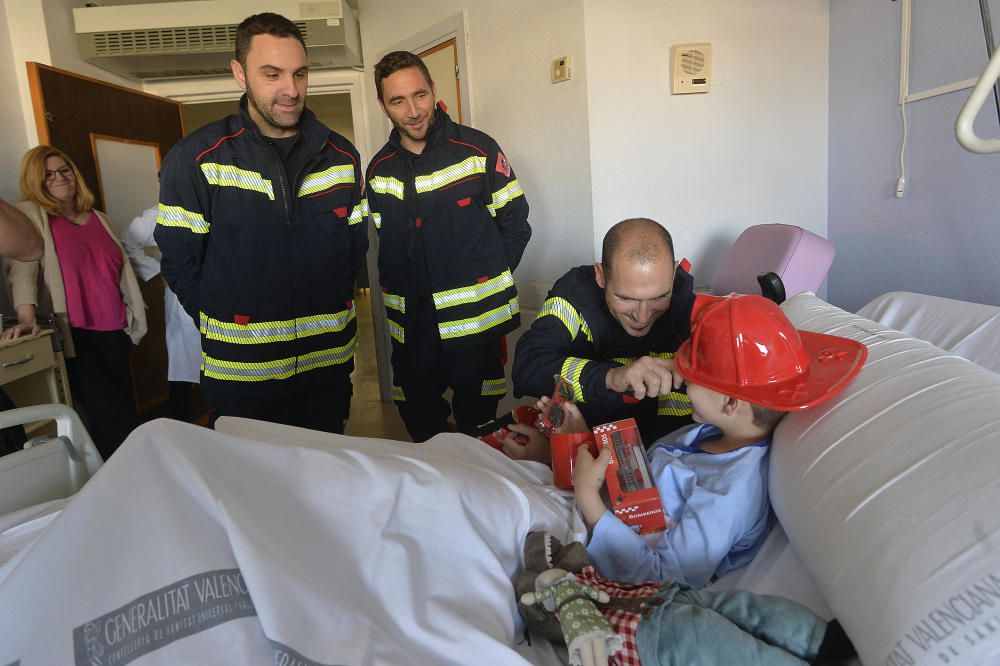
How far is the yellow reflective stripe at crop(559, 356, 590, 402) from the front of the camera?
1.41 metres

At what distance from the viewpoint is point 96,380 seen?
2.75 metres

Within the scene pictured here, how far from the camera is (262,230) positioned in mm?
1793

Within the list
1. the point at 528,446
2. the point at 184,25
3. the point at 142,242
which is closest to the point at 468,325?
the point at 528,446

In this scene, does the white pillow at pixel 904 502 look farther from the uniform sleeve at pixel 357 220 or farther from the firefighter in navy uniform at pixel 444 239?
the uniform sleeve at pixel 357 220

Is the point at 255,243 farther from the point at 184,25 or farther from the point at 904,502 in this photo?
the point at 184,25

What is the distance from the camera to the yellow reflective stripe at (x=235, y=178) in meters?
1.75

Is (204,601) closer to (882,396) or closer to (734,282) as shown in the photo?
(882,396)

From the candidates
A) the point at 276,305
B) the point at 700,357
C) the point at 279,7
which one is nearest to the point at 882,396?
the point at 700,357

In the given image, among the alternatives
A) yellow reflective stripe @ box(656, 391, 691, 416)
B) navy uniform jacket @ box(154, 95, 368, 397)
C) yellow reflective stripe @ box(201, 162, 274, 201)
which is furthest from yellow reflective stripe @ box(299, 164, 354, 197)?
yellow reflective stripe @ box(656, 391, 691, 416)

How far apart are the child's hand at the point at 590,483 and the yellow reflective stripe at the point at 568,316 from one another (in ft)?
1.62

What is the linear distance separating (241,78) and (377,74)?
502 mm

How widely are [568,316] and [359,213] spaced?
0.83 metres

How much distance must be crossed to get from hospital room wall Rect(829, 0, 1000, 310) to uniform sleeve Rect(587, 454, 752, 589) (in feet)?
3.94

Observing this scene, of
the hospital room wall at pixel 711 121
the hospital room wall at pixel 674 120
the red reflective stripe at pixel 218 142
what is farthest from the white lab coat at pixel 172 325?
the hospital room wall at pixel 711 121
